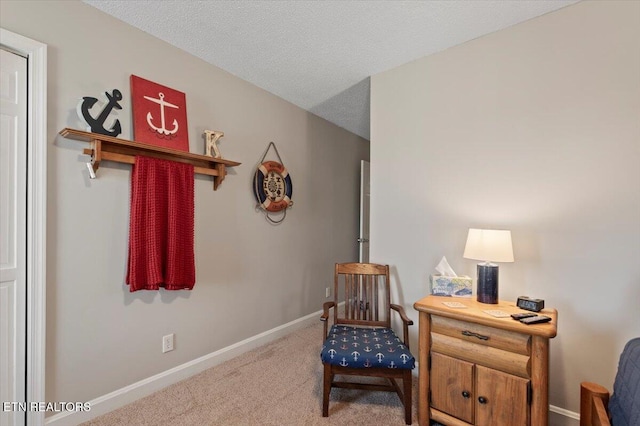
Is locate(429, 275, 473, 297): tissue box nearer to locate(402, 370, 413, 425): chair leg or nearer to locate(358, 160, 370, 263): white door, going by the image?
locate(402, 370, 413, 425): chair leg

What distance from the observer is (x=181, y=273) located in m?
2.07

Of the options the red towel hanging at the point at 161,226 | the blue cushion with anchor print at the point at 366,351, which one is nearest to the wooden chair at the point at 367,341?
the blue cushion with anchor print at the point at 366,351

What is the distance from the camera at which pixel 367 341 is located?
1941mm

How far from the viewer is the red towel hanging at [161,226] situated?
1887mm

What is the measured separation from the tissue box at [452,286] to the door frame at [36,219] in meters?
2.27

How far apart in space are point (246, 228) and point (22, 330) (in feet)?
5.06

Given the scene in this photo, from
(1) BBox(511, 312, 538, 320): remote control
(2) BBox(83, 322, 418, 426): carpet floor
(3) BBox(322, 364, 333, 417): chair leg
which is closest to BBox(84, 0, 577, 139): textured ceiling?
(1) BBox(511, 312, 538, 320): remote control

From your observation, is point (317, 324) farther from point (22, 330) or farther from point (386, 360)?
point (22, 330)

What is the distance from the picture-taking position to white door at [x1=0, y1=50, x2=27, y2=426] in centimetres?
150

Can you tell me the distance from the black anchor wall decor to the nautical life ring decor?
1161 millimetres

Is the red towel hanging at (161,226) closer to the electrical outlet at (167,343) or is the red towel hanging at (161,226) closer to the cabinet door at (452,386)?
the electrical outlet at (167,343)

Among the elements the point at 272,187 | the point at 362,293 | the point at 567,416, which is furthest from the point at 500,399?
the point at 272,187

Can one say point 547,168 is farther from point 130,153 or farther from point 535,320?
point 130,153

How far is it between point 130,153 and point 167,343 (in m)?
1.35
